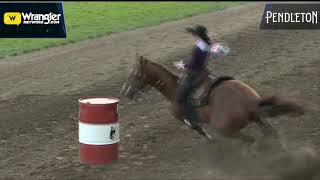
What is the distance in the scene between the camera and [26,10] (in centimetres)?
2167

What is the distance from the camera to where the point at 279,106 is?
8.11 m

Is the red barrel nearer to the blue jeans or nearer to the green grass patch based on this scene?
the blue jeans

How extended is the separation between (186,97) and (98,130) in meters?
1.41

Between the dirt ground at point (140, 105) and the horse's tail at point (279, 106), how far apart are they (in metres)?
0.65

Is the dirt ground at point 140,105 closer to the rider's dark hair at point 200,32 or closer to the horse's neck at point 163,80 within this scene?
the horse's neck at point 163,80

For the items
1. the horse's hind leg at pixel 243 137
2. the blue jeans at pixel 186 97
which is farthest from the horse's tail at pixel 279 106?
the blue jeans at pixel 186 97

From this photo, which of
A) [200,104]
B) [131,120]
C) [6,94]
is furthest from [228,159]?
[6,94]

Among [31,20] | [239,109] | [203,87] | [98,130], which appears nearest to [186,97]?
[203,87]

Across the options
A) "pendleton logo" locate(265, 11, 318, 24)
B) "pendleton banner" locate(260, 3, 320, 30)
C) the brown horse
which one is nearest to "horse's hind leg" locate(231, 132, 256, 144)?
the brown horse

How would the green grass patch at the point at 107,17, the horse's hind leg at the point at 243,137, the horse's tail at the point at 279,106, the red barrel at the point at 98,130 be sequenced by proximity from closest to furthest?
the horse's tail at the point at 279,106
the horse's hind leg at the point at 243,137
the red barrel at the point at 98,130
the green grass patch at the point at 107,17

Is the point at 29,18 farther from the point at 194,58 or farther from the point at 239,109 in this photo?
the point at 239,109

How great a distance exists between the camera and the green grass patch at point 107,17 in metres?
21.5

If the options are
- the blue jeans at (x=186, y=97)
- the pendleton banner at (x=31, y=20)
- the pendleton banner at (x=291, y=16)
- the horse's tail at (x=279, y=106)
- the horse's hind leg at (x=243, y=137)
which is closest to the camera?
the horse's tail at (x=279, y=106)

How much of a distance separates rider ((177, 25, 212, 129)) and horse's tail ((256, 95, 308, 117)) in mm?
1094
